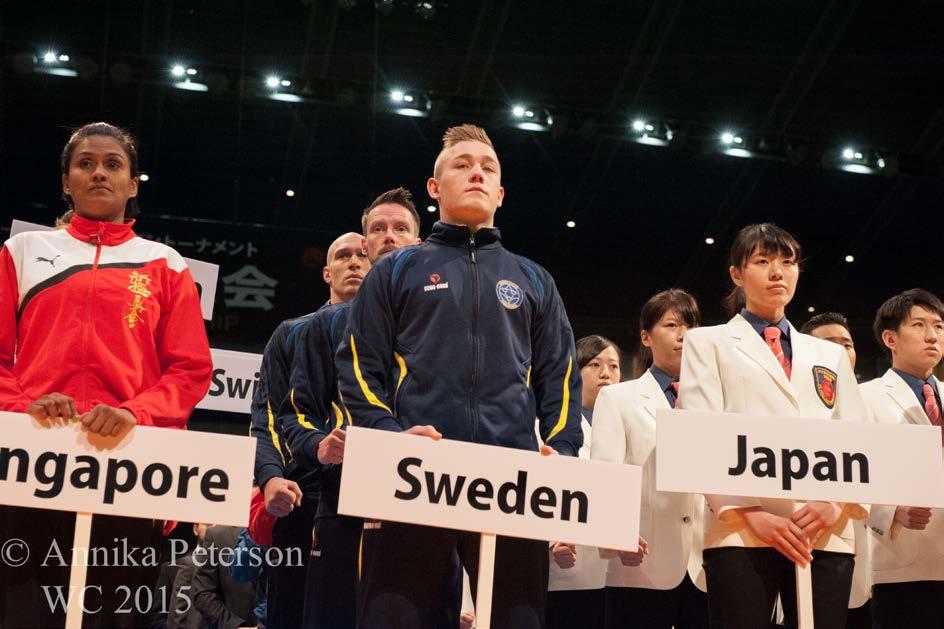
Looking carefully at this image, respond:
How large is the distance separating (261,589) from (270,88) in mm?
5267

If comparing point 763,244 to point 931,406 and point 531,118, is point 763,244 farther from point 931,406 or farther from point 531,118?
point 531,118

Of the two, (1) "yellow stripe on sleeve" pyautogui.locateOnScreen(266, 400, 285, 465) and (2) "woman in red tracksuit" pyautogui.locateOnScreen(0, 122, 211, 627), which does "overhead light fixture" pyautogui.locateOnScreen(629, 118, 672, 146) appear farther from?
(2) "woman in red tracksuit" pyautogui.locateOnScreen(0, 122, 211, 627)

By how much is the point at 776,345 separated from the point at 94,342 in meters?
1.97

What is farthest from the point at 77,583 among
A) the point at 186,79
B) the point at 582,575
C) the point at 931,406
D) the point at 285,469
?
the point at 186,79

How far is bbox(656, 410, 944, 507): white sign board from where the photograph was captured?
259 centimetres

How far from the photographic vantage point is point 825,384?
304 centimetres

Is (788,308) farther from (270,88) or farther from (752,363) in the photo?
(752,363)

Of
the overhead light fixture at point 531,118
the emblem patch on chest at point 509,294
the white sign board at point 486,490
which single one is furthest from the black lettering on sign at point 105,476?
the overhead light fixture at point 531,118

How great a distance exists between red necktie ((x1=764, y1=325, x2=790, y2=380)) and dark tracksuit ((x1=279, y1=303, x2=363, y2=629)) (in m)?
1.32

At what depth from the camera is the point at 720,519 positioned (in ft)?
9.14

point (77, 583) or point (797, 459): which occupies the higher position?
point (797, 459)

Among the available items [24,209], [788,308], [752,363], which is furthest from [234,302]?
[752,363]

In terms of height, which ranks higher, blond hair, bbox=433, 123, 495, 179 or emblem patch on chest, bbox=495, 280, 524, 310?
blond hair, bbox=433, 123, 495, 179

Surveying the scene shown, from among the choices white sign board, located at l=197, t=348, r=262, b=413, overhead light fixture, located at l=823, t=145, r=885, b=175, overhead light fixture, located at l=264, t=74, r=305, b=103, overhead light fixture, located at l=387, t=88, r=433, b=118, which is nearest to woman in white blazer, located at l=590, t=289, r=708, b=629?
white sign board, located at l=197, t=348, r=262, b=413
